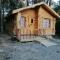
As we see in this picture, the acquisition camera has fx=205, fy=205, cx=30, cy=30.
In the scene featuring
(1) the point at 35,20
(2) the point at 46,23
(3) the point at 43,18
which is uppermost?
(3) the point at 43,18

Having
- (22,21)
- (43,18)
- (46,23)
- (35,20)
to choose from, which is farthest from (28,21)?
(46,23)

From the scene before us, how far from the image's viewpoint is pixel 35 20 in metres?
26.0

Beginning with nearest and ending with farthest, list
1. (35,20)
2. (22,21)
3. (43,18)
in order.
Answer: (22,21)
(35,20)
(43,18)

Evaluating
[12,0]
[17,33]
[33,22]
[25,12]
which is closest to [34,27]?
[33,22]

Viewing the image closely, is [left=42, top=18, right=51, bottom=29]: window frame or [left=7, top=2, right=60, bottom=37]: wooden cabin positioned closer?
[left=7, top=2, right=60, bottom=37]: wooden cabin

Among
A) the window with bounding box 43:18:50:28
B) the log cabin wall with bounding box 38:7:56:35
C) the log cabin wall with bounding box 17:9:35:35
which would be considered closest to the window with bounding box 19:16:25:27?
the log cabin wall with bounding box 17:9:35:35

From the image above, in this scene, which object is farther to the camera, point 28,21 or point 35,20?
point 35,20

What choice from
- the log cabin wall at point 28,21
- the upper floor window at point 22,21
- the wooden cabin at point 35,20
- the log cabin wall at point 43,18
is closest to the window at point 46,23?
the wooden cabin at point 35,20

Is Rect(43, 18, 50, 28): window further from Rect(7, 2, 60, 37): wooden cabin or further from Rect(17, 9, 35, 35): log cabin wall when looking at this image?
Rect(17, 9, 35, 35): log cabin wall

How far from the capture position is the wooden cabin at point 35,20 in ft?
80.3

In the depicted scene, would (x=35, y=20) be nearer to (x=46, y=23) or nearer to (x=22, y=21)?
(x=46, y=23)

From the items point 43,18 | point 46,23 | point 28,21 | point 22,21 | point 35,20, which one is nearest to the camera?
point 22,21

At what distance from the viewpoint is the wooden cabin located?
80.3 ft

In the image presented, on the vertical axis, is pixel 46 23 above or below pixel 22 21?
below
